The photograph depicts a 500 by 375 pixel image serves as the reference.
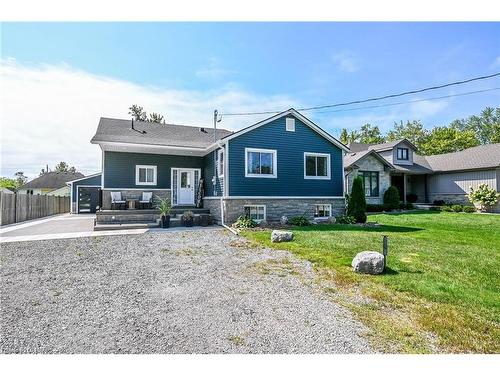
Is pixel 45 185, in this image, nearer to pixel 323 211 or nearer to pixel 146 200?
pixel 146 200

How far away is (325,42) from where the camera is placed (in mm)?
7656

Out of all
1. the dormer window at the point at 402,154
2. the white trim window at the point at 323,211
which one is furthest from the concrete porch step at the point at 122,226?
the dormer window at the point at 402,154

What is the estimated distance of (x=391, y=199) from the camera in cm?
2070

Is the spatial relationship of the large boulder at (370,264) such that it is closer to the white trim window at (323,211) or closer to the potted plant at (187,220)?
the potted plant at (187,220)

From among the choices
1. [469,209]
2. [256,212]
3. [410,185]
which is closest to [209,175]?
[256,212]

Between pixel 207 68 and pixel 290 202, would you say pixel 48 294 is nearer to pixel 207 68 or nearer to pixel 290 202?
pixel 207 68

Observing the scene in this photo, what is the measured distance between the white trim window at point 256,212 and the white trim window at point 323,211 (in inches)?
109

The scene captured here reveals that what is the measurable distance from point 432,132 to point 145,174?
136 feet

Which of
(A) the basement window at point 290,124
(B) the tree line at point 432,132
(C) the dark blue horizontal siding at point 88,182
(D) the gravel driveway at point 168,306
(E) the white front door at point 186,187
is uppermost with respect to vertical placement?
(B) the tree line at point 432,132

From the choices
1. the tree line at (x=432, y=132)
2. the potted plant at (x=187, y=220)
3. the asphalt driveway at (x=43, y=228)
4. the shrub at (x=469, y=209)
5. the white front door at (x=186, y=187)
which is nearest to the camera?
the asphalt driveway at (x=43, y=228)

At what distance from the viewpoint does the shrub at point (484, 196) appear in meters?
18.4

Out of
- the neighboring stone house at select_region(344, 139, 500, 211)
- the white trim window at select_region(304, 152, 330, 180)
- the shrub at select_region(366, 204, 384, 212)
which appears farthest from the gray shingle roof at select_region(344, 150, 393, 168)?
the white trim window at select_region(304, 152, 330, 180)
